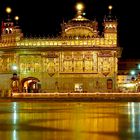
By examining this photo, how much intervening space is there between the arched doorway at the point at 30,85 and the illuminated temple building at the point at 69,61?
255mm

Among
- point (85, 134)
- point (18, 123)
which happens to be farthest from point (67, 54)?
point (85, 134)

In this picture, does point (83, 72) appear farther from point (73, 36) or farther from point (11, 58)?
point (11, 58)

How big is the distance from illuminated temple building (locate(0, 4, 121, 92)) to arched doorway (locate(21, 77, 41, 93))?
0.84 ft

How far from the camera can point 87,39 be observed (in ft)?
197

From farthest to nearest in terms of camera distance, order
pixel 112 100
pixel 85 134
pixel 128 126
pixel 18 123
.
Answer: pixel 112 100, pixel 18 123, pixel 128 126, pixel 85 134

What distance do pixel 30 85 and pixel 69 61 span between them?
732 cm

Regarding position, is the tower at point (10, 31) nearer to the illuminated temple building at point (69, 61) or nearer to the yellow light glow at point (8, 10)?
the yellow light glow at point (8, 10)

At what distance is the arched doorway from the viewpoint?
60.8 m

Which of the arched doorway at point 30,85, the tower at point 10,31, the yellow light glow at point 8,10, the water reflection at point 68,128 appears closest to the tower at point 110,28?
the arched doorway at point 30,85

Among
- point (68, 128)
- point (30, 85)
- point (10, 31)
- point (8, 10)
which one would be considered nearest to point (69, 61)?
point (30, 85)

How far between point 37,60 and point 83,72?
223 inches

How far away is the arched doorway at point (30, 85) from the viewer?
6078 cm

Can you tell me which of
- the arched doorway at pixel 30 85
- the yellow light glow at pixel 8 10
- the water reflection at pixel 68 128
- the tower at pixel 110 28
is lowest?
the water reflection at pixel 68 128

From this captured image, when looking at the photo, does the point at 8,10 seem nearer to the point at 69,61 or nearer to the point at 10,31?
the point at 10,31
